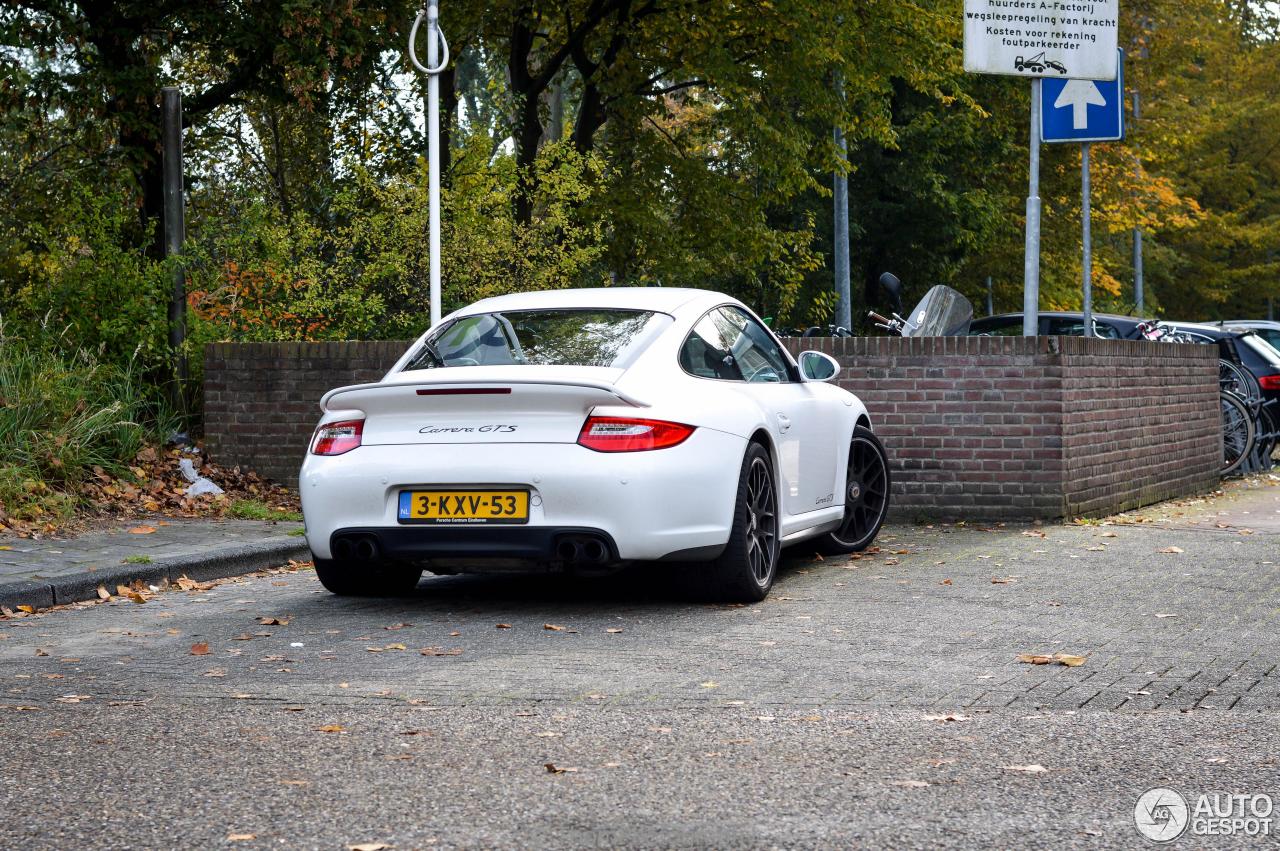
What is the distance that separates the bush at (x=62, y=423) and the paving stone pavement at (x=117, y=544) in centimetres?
53

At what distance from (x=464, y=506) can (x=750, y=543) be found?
1344mm

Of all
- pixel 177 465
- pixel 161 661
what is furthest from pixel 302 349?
pixel 161 661

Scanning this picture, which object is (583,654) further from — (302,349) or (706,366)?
(302,349)

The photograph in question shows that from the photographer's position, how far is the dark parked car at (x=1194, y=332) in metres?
17.4

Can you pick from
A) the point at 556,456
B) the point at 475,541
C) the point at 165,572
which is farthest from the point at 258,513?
the point at 556,456

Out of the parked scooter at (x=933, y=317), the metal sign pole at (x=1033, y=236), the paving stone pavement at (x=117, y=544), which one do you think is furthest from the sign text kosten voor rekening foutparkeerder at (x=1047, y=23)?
the paving stone pavement at (x=117, y=544)

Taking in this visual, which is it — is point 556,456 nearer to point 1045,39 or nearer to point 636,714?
point 636,714

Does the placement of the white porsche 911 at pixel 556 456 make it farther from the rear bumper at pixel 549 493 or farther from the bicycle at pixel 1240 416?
the bicycle at pixel 1240 416

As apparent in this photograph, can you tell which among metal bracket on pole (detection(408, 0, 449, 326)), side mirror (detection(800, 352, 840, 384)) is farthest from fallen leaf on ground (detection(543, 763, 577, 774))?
metal bracket on pole (detection(408, 0, 449, 326))

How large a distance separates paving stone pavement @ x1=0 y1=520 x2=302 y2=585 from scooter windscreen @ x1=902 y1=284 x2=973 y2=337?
5410 mm

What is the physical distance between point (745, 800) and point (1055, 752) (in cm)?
100

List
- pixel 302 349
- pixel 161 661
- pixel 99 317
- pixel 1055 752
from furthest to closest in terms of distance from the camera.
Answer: pixel 99 317 → pixel 302 349 → pixel 161 661 → pixel 1055 752

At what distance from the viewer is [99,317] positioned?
12.8m

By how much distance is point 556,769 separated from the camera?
425cm
